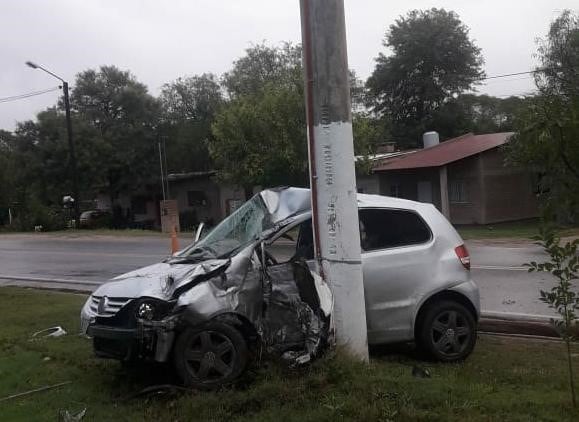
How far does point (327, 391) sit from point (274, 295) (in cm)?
107

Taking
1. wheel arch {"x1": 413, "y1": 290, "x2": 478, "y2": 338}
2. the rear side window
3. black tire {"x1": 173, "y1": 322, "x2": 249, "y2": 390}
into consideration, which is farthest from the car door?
black tire {"x1": 173, "y1": 322, "x2": 249, "y2": 390}

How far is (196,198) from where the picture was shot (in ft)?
142

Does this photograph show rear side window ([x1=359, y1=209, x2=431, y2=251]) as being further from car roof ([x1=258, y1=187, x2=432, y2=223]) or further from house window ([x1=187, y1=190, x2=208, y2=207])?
house window ([x1=187, y1=190, x2=208, y2=207])

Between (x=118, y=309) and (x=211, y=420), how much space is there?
1.35 metres

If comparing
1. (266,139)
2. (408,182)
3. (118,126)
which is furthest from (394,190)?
(118,126)

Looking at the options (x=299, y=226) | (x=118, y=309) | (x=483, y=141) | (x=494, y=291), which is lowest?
(x=494, y=291)

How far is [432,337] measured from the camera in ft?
20.4

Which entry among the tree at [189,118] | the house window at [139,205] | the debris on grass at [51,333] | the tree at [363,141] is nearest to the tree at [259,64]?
the tree at [189,118]

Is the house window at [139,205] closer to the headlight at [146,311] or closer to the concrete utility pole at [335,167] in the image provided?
the concrete utility pole at [335,167]

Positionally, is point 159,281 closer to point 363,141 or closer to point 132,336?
point 132,336

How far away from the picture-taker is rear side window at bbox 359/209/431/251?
249 inches

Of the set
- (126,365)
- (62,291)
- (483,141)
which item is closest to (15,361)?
(126,365)

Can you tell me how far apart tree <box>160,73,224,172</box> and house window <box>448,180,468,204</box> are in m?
19.3

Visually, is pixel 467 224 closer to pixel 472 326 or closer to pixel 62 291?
pixel 62 291
